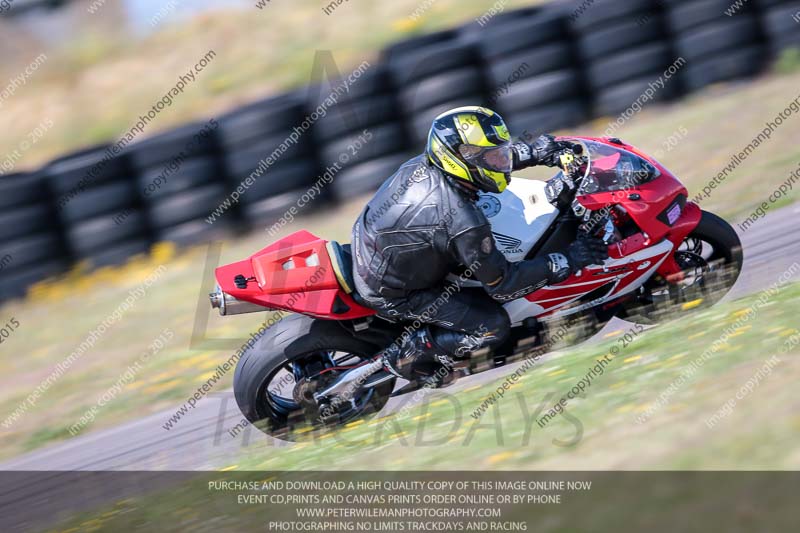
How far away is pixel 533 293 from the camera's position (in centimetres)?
550

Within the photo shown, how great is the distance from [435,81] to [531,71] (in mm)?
1142

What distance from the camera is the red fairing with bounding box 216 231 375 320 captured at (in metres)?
5.32

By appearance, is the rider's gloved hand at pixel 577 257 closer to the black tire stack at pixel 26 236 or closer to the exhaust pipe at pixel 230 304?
the exhaust pipe at pixel 230 304

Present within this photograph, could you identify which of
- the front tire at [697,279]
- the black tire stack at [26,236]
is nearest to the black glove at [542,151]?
the front tire at [697,279]

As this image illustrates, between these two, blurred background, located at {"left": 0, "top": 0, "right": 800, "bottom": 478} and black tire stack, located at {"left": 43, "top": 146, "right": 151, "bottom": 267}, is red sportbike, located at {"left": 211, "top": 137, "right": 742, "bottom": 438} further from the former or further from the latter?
black tire stack, located at {"left": 43, "top": 146, "right": 151, "bottom": 267}

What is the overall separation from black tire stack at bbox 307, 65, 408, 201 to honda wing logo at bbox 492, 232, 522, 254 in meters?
5.30

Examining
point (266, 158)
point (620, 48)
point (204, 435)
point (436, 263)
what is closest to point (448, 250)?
point (436, 263)

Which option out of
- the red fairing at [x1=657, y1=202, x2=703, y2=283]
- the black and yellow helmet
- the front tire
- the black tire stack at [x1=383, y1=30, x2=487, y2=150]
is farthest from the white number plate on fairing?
the black tire stack at [x1=383, y1=30, x2=487, y2=150]

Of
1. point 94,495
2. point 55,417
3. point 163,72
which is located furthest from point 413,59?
point 163,72

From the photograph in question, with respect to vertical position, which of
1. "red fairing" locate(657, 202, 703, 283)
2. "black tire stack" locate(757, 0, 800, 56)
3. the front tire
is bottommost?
the front tire

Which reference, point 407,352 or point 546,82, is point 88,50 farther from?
point 407,352

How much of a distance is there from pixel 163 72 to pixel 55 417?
1025 cm

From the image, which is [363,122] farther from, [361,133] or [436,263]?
[436,263]

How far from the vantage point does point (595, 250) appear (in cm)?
530
